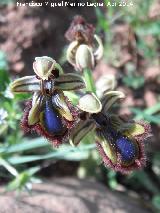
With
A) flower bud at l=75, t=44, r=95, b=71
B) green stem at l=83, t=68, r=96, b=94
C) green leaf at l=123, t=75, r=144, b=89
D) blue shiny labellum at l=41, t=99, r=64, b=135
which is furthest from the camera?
green leaf at l=123, t=75, r=144, b=89

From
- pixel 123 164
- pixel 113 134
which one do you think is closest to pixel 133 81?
pixel 113 134

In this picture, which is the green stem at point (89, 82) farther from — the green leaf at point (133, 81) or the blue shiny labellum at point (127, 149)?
the green leaf at point (133, 81)

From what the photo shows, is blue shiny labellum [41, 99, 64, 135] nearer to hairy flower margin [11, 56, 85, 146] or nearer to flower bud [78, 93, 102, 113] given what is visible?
hairy flower margin [11, 56, 85, 146]

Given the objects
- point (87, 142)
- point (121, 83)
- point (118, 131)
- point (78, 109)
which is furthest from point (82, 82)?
A: point (121, 83)

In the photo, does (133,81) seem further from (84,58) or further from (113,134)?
(113,134)

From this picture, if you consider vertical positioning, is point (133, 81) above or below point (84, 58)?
below

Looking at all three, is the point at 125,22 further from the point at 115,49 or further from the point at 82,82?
the point at 82,82

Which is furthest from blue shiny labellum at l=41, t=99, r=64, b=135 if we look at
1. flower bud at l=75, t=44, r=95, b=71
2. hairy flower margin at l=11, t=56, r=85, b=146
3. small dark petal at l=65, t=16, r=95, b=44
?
small dark petal at l=65, t=16, r=95, b=44
